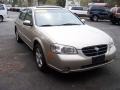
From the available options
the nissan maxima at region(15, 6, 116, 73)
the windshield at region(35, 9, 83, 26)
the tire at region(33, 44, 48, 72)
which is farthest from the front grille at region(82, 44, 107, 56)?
the windshield at region(35, 9, 83, 26)

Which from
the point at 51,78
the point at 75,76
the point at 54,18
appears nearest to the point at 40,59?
the point at 51,78

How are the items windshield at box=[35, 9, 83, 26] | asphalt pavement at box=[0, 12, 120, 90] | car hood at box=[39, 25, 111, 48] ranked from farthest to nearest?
windshield at box=[35, 9, 83, 26]
car hood at box=[39, 25, 111, 48]
asphalt pavement at box=[0, 12, 120, 90]

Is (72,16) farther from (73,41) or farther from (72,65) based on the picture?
(72,65)

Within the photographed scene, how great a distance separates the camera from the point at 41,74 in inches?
211

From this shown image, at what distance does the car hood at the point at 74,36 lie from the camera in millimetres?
4773

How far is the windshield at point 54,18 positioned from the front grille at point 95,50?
1.73 metres

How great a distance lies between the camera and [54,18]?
6.41 m

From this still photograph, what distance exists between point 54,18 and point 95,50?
2108 millimetres

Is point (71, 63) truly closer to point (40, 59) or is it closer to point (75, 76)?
point (75, 76)

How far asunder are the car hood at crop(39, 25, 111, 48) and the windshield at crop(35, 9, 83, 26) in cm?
40

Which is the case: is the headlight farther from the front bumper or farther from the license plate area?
the license plate area

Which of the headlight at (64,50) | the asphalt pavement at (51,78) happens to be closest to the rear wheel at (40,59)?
the asphalt pavement at (51,78)

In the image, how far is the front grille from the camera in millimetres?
4690

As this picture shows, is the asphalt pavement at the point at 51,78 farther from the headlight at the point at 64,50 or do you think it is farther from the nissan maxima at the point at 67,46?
the headlight at the point at 64,50
